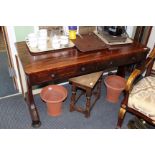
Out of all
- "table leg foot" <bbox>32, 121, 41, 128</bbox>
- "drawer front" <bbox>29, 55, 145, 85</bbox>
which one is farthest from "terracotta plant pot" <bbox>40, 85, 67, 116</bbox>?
"drawer front" <bbox>29, 55, 145, 85</bbox>

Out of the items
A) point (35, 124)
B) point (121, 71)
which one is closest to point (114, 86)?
point (121, 71)

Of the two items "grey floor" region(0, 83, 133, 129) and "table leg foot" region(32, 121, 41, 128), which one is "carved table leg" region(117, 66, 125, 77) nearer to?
"grey floor" region(0, 83, 133, 129)

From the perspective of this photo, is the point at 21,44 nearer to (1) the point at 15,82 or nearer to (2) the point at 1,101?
(1) the point at 15,82

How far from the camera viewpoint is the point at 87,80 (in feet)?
5.63

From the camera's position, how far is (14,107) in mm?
1965

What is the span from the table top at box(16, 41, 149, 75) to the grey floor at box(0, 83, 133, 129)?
657 mm

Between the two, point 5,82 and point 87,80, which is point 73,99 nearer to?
point 87,80

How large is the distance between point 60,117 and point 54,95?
24 cm

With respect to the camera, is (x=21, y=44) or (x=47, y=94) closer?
(x=21, y=44)

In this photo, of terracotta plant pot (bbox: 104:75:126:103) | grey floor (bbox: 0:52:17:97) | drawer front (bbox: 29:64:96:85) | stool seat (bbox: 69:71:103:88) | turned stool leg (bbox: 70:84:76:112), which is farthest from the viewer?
grey floor (bbox: 0:52:17:97)

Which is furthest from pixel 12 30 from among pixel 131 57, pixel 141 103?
pixel 141 103

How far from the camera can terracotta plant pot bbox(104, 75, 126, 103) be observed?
2.01m

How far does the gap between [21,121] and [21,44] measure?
760mm

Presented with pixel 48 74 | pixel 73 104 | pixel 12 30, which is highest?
pixel 12 30
